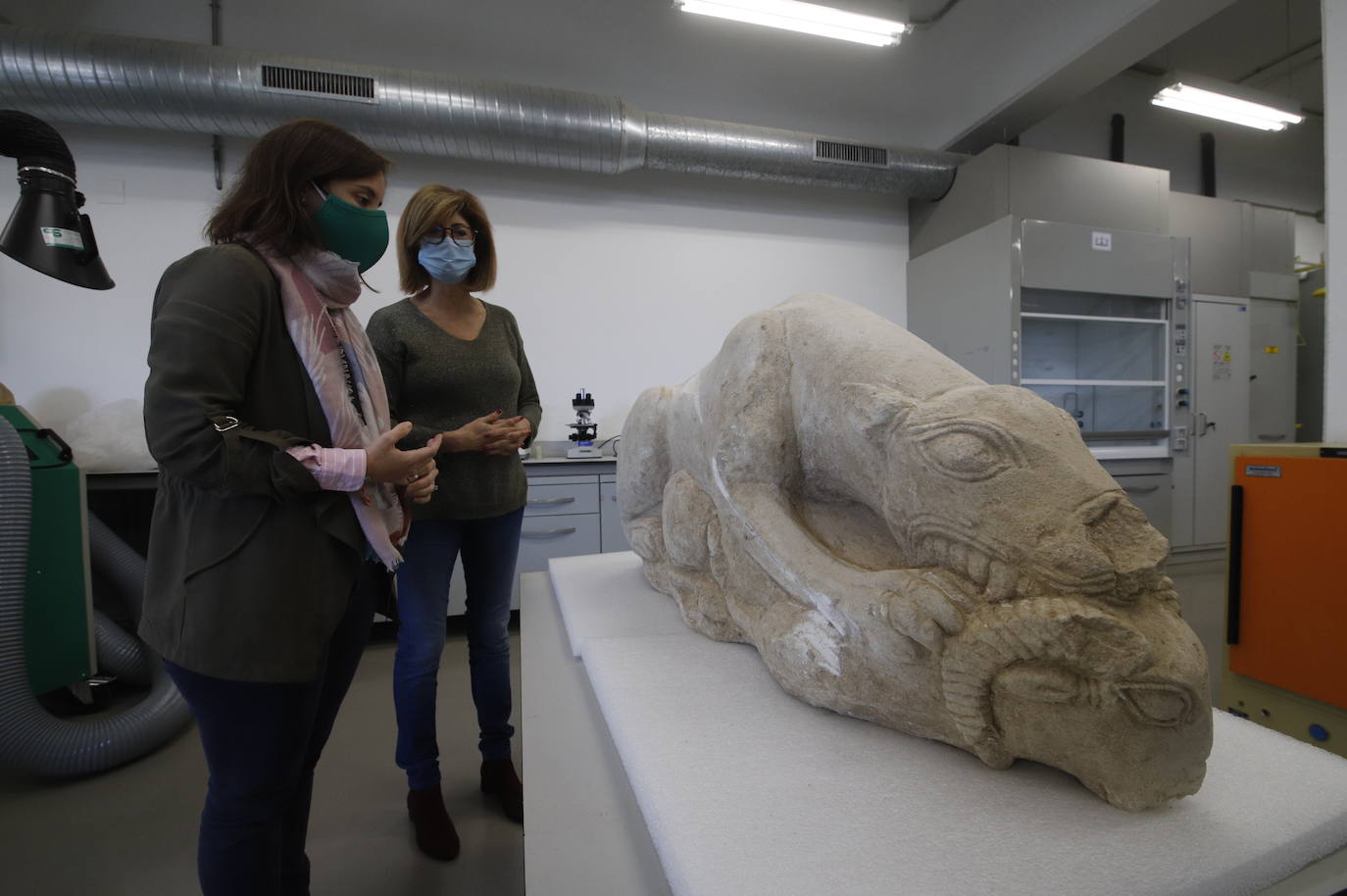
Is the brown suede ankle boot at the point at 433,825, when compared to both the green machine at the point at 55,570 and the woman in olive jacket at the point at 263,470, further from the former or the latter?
the green machine at the point at 55,570

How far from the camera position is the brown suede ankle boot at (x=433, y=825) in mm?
1526

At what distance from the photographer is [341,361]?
0.95 metres

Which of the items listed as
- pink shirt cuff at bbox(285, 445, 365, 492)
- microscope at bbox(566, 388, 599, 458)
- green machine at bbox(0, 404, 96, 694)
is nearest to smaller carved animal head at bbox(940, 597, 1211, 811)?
pink shirt cuff at bbox(285, 445, 365, 492)

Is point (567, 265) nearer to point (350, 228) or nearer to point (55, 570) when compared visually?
point (55, 570)

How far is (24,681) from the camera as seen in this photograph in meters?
1.93

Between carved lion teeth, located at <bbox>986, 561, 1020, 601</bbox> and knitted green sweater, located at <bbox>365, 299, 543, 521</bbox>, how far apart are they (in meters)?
1.04

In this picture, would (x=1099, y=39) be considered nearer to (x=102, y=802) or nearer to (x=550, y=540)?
(x=550, y=540)

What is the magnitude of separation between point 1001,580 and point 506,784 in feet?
4.66

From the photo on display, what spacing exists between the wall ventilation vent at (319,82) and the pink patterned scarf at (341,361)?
2.68 meters

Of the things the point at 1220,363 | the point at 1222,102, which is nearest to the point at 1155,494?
the point at 1220,363

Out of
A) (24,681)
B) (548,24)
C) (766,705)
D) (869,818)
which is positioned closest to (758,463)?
(766,705)

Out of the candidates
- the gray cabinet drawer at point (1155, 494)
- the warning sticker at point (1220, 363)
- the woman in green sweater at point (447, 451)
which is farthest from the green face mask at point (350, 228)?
the warning sticker at point (1220, 363)

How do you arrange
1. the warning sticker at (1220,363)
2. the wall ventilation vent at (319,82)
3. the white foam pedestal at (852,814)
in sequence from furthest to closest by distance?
the warning sticker at (1220,363)
the wall ventilation vent at (319,82)
the white foam pedestal at (852,814)

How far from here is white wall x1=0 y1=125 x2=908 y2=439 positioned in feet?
10.6
